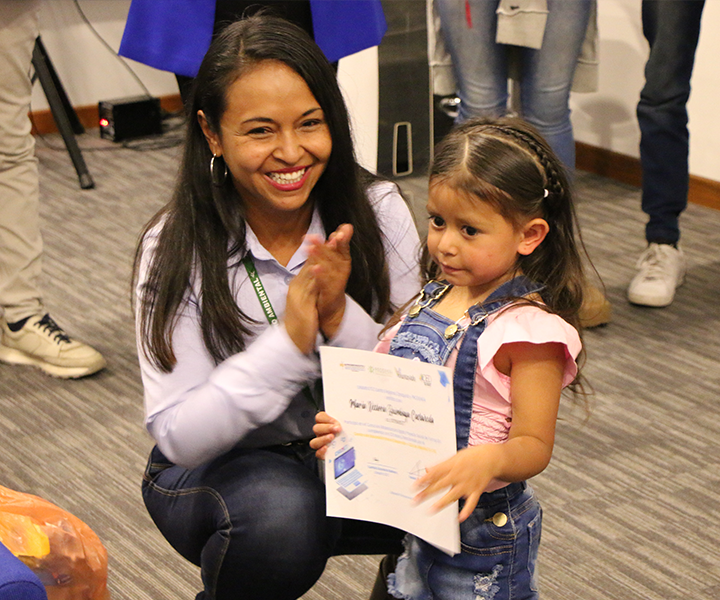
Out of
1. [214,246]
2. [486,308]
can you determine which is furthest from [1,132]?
[486,308]

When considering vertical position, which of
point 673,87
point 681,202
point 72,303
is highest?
point 673,87

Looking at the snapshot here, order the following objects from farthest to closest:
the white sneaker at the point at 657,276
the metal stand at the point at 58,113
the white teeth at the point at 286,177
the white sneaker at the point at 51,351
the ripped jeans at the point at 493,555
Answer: the metal stand at the point at 58,113 → the white sneaker at the point at 657,276 → the white sneaker at the point at 51,351 → the white teeth at the point at 286,177 → the ripped jeans at the point at 493,555

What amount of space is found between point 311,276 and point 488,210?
22 cm

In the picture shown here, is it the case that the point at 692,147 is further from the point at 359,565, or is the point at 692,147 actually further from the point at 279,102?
the point at 279,102

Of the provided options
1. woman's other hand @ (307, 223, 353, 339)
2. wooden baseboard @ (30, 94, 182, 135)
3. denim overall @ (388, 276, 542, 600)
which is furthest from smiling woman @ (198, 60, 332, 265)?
wooden baseboard @ (30, 94, 182, 135)

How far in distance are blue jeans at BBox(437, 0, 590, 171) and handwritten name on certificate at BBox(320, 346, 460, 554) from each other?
1529 millimetres

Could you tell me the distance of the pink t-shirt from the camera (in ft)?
3.35

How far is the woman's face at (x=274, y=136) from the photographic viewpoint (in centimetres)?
118

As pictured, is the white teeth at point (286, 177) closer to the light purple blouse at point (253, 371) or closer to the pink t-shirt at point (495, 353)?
the light purple blouse at point (253, 371)

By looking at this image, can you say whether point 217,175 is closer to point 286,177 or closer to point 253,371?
point 286,177

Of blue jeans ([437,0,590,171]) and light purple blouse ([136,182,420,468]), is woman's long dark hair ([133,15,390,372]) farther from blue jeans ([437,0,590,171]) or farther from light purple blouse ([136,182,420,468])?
blue jeans ([437,0,590,171])

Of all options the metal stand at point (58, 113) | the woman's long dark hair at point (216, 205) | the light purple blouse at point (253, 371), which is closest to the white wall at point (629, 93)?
the metal stand at point (58, 113)

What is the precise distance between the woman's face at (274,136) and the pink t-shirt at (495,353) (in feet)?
1.03

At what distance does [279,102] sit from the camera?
118 cm
